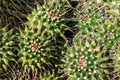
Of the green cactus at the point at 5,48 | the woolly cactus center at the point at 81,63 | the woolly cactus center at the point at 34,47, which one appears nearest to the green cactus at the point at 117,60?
the woolly cactus center at the point at 81,63

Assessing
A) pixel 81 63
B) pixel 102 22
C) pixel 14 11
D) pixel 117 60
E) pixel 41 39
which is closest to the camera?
pixel 81 63

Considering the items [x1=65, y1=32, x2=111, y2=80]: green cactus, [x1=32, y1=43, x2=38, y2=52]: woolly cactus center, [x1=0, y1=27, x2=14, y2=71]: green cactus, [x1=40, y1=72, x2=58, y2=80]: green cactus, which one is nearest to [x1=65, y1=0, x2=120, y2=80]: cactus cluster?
[x1=65, y1=32, x2=111, y2=80]: green cactus

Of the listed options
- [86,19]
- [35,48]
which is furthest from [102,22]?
[35,48]

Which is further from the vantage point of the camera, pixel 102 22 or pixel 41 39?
pixel 102 22

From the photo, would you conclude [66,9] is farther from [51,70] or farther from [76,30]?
[51,70]

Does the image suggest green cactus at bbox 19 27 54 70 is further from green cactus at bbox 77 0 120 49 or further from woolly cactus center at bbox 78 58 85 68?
green cactus at bbox 77 0 120 49

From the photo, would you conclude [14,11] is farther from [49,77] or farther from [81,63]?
[81,63]
